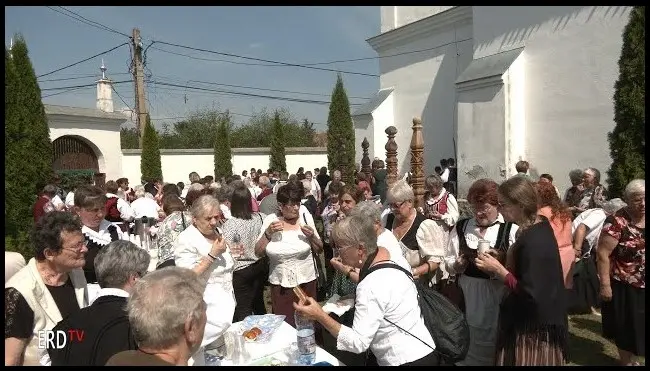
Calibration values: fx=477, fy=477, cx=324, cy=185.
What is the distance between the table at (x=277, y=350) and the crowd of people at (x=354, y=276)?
6.2 inches

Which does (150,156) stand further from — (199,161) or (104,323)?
(104,323)

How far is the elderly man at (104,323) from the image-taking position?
2145mm

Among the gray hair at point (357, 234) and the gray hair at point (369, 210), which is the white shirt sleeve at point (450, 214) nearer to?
Result: the gray hair at point (369, 210)

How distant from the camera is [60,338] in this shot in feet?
7.36

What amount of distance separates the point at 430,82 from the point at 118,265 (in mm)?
15677

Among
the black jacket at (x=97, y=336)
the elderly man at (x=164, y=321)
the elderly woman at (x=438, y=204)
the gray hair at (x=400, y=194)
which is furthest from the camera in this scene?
the elderly woman at (x=438, y=204)

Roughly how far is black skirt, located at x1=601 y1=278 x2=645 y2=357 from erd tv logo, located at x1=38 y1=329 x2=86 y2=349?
383cm

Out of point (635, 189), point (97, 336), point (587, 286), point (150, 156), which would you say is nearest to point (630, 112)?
point (587, 286)

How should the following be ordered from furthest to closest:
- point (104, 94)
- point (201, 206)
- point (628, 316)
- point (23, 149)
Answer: point (104, 94) → point (23, 149) → point (628, 316) → point (201, 206)

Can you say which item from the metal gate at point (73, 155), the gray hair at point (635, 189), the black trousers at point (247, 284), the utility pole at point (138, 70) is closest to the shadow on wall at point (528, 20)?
the gray hair at point (635, 189)

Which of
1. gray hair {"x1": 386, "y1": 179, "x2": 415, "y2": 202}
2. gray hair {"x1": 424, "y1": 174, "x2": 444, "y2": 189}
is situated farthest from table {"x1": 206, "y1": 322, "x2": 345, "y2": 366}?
gray hair {"x1": 424, "y1": 174, "x2": 444, "y2": 189}

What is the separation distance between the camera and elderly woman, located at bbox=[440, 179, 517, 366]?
135 inches
